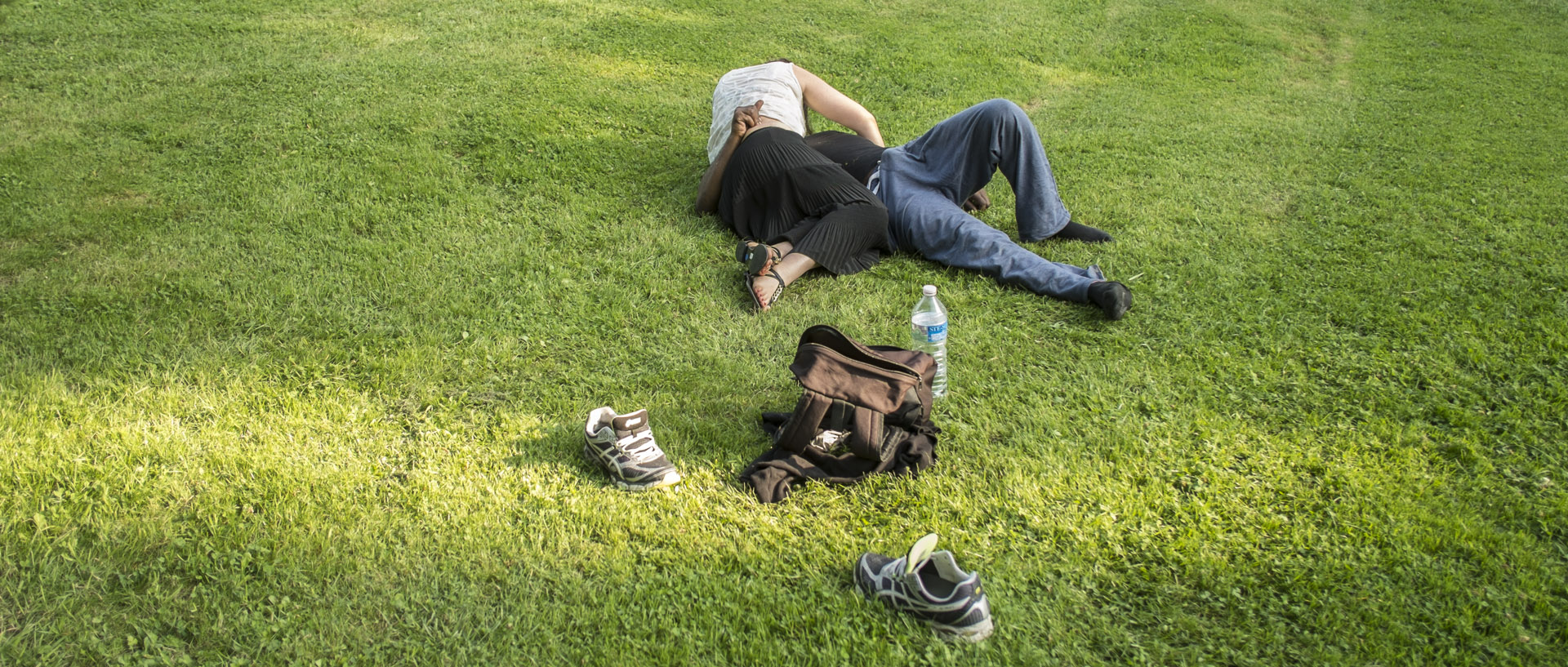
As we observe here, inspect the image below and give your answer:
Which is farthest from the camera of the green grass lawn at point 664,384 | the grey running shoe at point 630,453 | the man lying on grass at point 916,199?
the man lying on grass at point 916,199

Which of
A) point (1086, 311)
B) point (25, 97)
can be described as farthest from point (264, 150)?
point (1086, 311)

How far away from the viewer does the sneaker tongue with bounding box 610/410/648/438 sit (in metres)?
3.50

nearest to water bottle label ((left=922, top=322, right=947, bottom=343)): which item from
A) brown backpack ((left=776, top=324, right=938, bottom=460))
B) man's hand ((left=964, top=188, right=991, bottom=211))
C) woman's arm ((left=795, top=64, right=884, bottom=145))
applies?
brown backpack ((left=776, top=324, right=938, bottom=460))

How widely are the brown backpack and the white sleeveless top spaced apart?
106 inches

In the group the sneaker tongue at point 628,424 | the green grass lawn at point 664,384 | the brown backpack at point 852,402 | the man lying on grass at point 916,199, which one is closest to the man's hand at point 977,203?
the man lying on grass at point 916,199

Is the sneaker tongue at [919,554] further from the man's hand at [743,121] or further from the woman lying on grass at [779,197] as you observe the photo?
the man's hand at [743,121]

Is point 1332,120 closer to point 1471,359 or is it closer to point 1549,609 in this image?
point 1471,359

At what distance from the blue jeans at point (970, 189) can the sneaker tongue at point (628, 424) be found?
2.43 m

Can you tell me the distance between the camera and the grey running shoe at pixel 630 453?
348 cm

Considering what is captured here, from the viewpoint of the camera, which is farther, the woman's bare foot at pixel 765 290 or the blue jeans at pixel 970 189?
the blue jeans at pixel 970 189

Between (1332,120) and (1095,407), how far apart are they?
19.1 ft

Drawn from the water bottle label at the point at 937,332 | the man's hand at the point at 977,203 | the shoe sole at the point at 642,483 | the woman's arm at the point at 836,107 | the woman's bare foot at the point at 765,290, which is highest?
the woman's arm at the point at 836,107

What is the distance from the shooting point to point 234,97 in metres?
7.23

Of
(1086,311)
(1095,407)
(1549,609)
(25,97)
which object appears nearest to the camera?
(1549,609)
